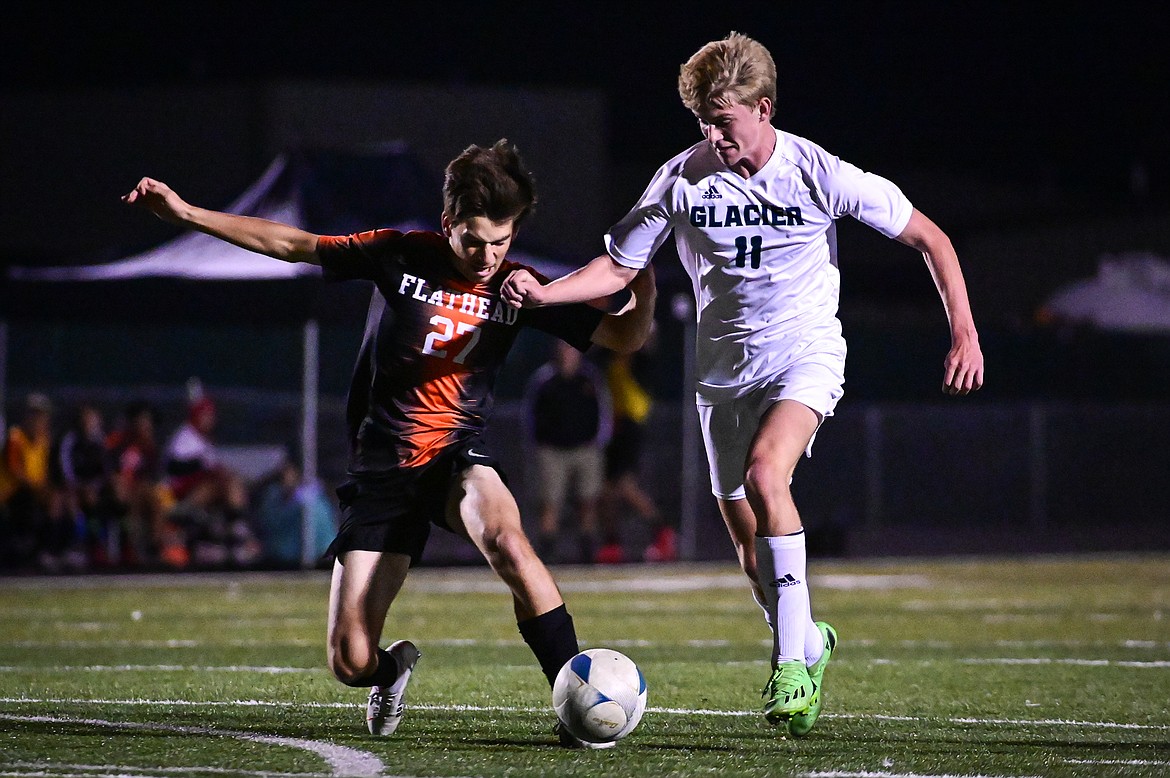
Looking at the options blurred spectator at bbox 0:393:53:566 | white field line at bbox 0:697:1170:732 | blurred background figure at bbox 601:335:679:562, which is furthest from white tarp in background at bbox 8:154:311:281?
white field line at bbox 0:697:1170:732

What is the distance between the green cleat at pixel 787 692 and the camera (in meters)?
5.83

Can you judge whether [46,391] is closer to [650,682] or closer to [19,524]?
[19,524]

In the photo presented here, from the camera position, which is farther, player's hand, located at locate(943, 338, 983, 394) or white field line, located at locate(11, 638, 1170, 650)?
white field line, located at locate(11, 638, 1170, 650)

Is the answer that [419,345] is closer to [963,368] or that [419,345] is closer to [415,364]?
[415,364]

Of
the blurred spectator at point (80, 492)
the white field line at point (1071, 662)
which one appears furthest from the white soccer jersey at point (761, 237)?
the blurred spectator at point (80, 492)

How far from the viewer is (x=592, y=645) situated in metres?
9.95

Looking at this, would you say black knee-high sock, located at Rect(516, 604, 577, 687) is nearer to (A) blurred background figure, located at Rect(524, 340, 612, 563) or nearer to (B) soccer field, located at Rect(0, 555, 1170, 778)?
(B) soccer field, located at Rect(0, 555, 1170, 778)

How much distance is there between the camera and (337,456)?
60.2ft

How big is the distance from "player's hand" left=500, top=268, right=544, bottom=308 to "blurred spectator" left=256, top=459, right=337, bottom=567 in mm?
10638

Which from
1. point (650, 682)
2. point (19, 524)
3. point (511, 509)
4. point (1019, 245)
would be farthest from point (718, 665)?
point (1019, 245)

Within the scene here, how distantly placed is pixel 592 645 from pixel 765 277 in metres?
4.02

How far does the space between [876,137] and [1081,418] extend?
22.0m

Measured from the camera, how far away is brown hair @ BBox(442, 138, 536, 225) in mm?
5871

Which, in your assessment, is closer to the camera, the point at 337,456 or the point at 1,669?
the point at 1,669
